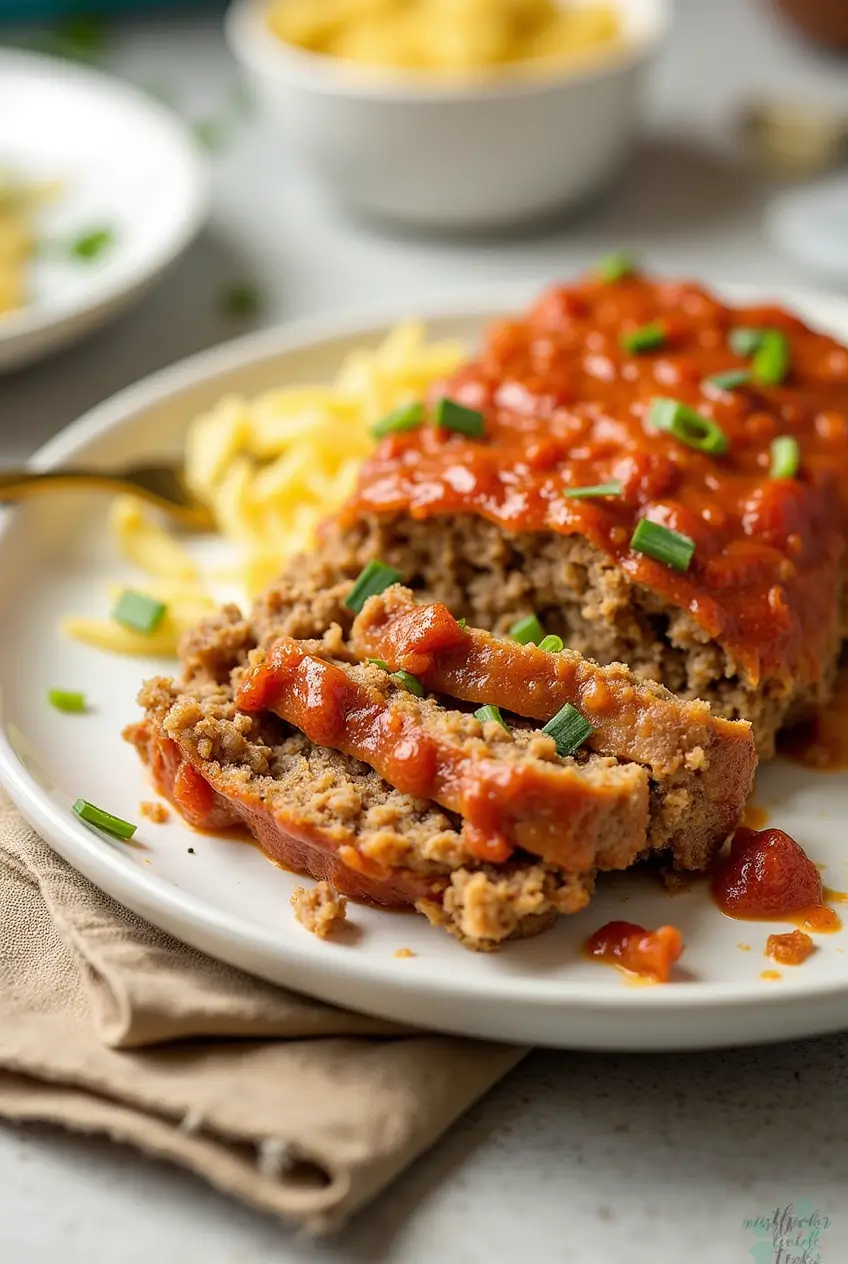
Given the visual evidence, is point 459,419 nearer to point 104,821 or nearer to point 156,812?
point 156,812

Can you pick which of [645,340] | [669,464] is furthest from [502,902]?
[645,340]

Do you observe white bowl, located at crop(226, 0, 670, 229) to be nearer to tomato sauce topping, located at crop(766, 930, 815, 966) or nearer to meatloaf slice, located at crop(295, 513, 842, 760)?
meatloaf slice, located at crop(295, 513, 842, 760)

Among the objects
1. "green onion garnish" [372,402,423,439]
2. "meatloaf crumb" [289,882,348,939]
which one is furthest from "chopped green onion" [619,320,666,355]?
"meatloaf crumb" [289,882,348,939]

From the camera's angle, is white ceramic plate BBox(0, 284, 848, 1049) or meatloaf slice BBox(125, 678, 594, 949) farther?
meatloaf slice BBox(125, 678, 594, 949)

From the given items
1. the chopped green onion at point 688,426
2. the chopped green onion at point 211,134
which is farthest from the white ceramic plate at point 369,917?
the chopped green onion at point 211,134

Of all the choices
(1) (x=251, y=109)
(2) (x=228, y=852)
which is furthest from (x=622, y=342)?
(1) (x=251, y=109)

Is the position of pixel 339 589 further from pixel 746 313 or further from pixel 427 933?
pixel 746 313
